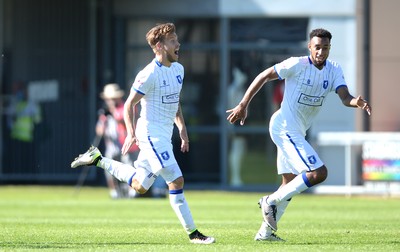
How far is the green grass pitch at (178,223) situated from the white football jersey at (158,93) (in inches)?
48.4

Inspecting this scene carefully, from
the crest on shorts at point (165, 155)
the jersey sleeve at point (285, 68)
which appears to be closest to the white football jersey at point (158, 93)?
the crest on shorts at point (165, 155)

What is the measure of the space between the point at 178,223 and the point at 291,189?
3.93 m

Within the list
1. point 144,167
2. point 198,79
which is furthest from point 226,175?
point 144,167

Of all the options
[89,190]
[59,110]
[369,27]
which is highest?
[369,27]

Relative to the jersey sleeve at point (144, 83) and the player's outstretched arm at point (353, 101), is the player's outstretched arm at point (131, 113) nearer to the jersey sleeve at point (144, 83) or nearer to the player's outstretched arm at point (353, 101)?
the jersey sleeve at point (144, 83)

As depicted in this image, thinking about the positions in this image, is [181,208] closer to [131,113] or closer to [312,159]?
[131,113]

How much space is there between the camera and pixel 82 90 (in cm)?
2725

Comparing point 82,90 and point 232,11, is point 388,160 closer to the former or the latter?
point 232,11

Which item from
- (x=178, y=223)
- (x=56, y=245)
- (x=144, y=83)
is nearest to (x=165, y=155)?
(x=144, y=83)

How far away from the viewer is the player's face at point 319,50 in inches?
463

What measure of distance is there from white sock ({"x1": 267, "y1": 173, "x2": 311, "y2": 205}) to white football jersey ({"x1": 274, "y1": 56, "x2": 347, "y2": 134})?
0.57 m

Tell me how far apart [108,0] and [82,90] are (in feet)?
7.21

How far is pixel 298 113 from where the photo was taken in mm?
12031

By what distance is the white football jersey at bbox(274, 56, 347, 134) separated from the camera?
11898mm
